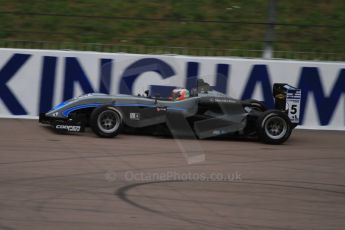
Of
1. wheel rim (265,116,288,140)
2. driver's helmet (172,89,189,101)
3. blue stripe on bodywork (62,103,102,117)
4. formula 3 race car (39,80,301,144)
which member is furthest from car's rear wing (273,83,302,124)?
blue stripe on bodywork (62,103,102,117)

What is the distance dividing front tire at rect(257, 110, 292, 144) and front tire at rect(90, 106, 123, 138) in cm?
236

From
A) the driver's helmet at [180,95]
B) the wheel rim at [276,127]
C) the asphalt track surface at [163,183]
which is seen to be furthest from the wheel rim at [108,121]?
the wheel rim at [276,127]

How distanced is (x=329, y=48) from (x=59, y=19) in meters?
5.97

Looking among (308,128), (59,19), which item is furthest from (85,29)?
(308,128)

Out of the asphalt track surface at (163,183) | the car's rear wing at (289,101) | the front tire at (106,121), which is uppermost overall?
the car's rear wing at (289,101)

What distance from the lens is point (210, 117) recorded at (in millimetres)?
10672

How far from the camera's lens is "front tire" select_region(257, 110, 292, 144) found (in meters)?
10.7

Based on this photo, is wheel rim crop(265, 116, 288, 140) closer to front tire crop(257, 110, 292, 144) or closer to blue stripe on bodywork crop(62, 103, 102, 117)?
front tire crop(257, 110, 292, 144)

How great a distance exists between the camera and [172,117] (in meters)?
10.6

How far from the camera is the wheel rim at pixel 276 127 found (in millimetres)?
10750

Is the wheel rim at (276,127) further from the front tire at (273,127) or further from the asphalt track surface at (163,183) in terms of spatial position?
the asphalt track surface at (163,183)

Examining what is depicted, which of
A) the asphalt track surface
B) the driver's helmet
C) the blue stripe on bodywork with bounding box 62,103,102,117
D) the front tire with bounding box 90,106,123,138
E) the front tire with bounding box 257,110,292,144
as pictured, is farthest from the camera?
the driver's helmet

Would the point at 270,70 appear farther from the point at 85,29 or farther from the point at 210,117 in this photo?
the point at 85,29

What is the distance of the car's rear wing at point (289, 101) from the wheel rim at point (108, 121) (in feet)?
9.68
